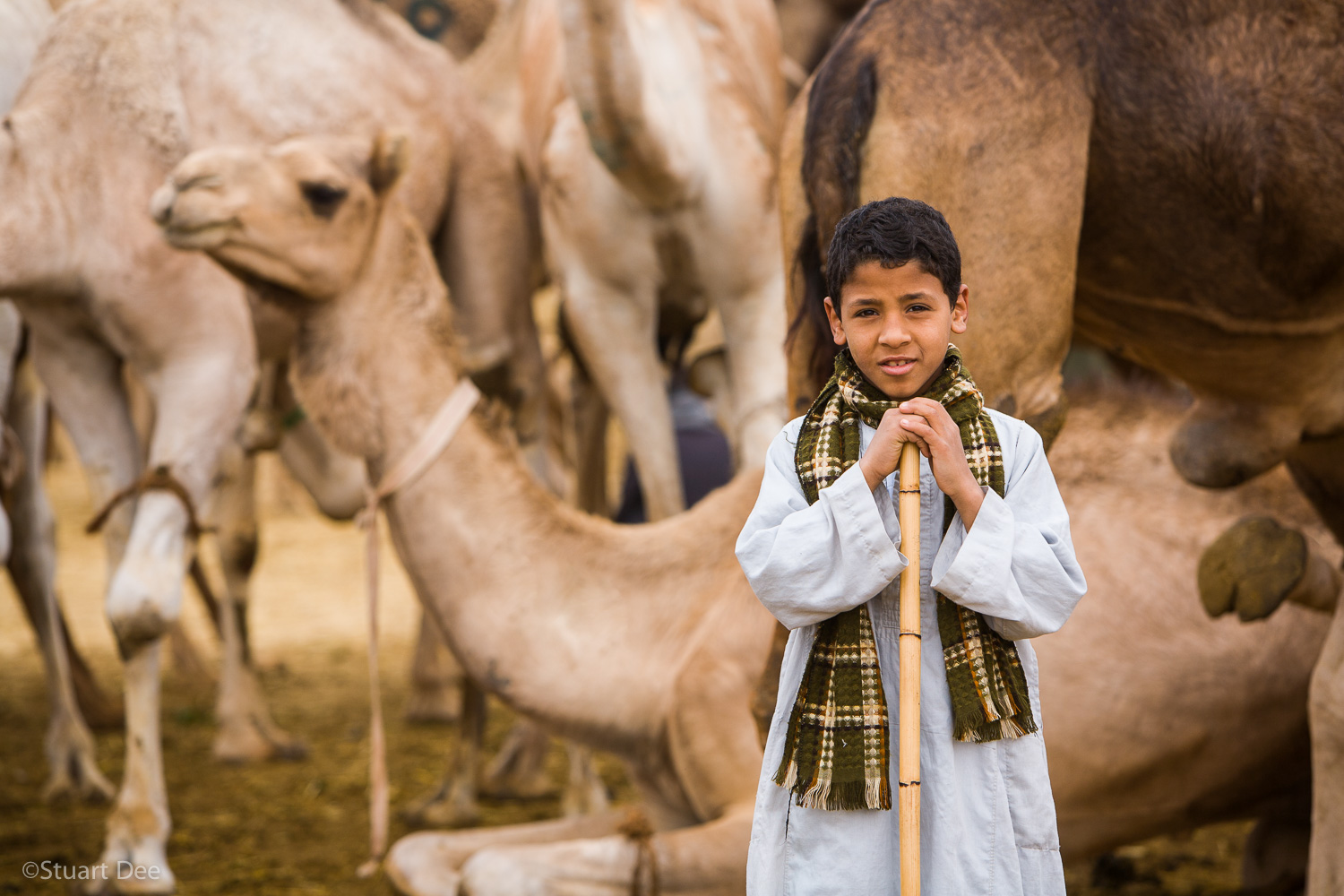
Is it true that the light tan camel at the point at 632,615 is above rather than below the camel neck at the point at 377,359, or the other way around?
below

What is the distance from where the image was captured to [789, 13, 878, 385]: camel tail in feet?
7.33

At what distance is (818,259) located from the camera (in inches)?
94.3

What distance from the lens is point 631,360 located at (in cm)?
421

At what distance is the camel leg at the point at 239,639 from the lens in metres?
5.22

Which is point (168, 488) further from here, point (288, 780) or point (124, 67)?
point (288, 780)

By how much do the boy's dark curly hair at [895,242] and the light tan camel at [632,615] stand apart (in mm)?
1537

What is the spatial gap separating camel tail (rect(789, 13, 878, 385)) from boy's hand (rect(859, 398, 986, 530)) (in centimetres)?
67

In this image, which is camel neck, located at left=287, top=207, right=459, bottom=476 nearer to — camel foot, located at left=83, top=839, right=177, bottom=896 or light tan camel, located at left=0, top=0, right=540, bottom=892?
light tan camel, located at left=0, top=0, right=540, bottom=892

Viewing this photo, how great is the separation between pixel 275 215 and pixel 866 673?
2.20 m

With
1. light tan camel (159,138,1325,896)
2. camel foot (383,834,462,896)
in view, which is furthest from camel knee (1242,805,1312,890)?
camel foot (383,834,462,896)

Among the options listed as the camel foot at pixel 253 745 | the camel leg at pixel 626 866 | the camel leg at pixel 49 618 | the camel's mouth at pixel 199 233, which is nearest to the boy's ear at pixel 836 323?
the camel leg at pixel 626 866

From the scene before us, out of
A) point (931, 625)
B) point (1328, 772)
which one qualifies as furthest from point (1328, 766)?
point (931, 625)

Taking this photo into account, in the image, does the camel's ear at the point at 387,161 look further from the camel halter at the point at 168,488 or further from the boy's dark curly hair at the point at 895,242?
the boy's dark curly hair at the point at 895,242

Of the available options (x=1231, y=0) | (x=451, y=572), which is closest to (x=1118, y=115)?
(x=1231, y=0)
